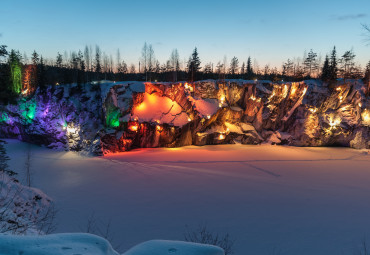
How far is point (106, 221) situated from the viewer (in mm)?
9781

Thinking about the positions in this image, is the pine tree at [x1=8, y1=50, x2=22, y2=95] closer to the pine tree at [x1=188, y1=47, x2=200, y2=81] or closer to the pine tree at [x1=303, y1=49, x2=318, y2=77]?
the pine tree at [x1=188, y1=47, x2=200, y2=81]

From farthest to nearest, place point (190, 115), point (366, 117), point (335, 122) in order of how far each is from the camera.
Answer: point (335, 122) → point (366, 117) → point (190, 115)

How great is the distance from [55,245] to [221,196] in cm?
1132

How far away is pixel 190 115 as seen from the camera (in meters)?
A: 27.8

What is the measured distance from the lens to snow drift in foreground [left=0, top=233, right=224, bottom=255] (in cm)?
233

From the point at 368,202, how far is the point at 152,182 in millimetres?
13672

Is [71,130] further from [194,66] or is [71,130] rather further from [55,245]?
[55,245]

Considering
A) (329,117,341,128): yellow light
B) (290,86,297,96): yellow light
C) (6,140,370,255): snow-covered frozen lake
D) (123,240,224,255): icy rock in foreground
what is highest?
(290,86,297,96): yellow light

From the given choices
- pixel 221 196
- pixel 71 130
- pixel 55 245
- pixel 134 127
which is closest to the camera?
pixel 55 245

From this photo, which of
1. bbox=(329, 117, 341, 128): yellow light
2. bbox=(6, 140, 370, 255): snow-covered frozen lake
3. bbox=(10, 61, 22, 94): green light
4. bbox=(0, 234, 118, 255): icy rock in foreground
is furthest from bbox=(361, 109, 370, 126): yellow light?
bbox=(10, 61, 22, 94): green light

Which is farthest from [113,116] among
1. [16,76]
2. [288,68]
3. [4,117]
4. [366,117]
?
[288,68]

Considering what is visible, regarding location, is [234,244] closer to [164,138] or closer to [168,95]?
[164,138]

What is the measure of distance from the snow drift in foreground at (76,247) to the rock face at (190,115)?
2212 cm

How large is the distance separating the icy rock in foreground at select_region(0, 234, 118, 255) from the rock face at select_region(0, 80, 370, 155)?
22.1m
